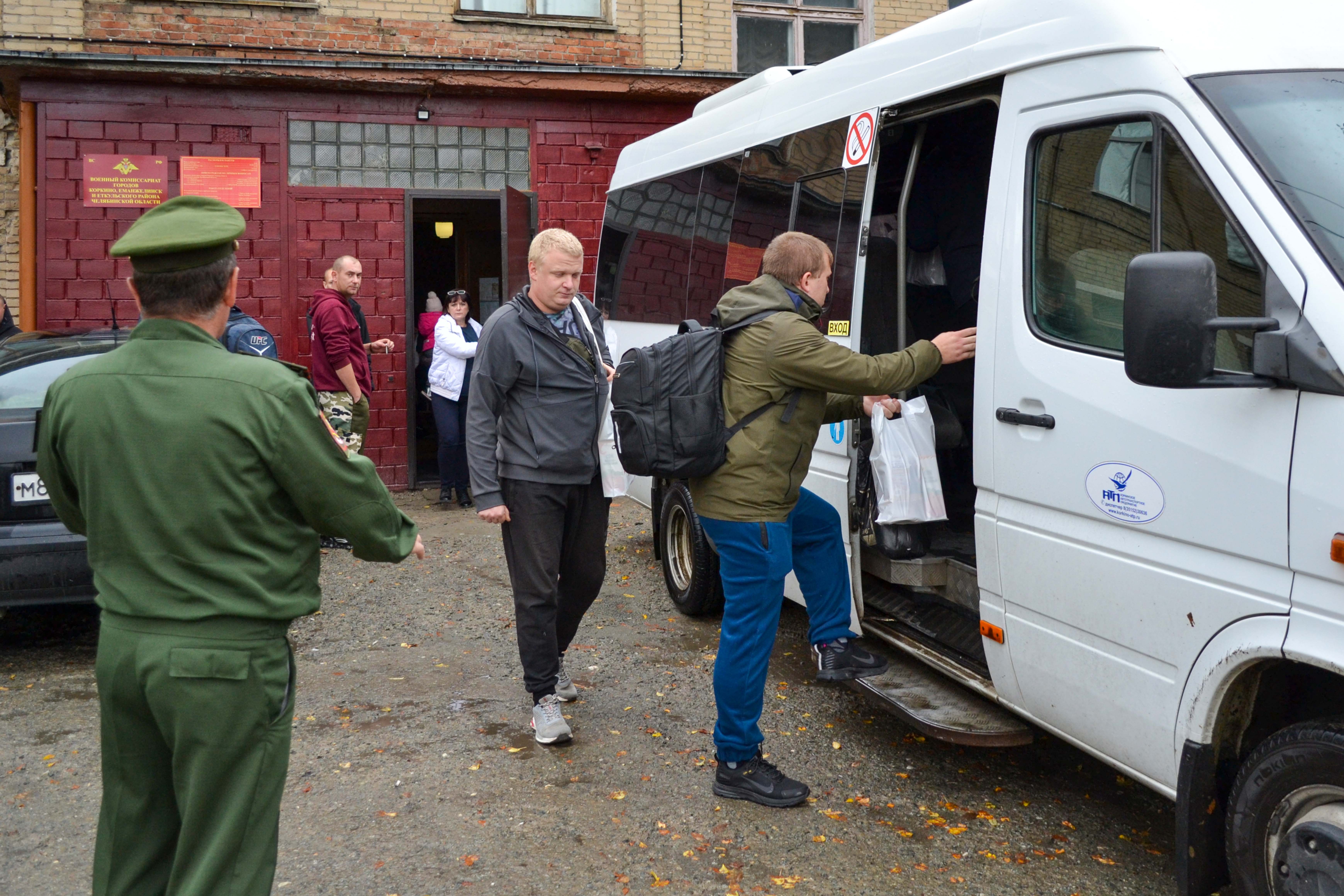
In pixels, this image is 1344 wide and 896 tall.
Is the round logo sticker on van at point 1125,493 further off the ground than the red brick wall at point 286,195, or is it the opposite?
the red brick wall at point 286,195

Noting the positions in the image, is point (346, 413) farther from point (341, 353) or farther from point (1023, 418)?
point (1023, 418)

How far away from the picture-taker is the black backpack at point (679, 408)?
405cm

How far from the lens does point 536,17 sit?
1165cm

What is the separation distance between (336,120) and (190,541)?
30.5 feet

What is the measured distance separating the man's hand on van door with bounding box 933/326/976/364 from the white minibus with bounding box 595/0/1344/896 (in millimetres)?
61

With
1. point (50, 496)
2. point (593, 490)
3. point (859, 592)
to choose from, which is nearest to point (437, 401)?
point (593, 490)

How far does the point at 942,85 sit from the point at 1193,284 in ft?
5.68

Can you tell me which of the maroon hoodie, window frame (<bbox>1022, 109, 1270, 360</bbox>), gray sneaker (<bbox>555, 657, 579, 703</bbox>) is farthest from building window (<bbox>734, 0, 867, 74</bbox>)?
window frame (<bbox>1022, 109, 1270, 360</bbox>)

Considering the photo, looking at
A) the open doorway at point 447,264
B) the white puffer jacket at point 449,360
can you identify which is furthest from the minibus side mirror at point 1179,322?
the white puffer jacket at point 449,360

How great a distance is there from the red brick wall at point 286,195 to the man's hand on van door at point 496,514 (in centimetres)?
669

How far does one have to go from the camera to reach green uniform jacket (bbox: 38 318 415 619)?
243cm

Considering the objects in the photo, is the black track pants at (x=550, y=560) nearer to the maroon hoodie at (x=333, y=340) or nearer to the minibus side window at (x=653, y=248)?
the minibus side window at (x=653, y=248)

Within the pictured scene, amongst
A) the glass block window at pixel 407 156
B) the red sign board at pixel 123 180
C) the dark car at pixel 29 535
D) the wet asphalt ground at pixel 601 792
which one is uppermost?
the glass block window at pixel 407 156

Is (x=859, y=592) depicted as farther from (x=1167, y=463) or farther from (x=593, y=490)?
(x=1167, y=463)
